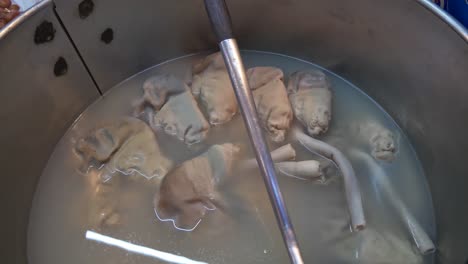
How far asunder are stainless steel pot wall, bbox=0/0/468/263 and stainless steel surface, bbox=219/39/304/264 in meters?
0.26

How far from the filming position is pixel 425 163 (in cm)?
82

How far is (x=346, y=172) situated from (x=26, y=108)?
1.89 feet

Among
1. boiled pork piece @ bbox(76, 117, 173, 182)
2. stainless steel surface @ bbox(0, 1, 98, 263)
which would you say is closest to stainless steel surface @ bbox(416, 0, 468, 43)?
boiled pork piece @ bbox(76, 117, 173, 182)

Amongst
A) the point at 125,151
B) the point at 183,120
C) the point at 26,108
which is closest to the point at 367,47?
the point at 183,120

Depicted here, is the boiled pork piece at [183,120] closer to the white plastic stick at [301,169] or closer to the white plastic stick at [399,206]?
the white plastic stick at [301,169]

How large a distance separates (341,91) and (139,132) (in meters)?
0.42

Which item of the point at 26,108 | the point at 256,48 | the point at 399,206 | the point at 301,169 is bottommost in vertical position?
the point at 399,206

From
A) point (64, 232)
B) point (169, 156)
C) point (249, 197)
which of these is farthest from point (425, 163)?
point (64, 232)

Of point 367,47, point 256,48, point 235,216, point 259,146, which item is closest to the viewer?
point 259,146

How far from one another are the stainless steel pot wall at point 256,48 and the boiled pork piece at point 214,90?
10 cm

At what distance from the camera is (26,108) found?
0.80 meters

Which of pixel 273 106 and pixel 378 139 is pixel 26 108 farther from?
pixel 378 139

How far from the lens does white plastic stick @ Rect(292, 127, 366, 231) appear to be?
2.39ft

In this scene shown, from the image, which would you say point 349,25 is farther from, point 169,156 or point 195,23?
point 169,156
